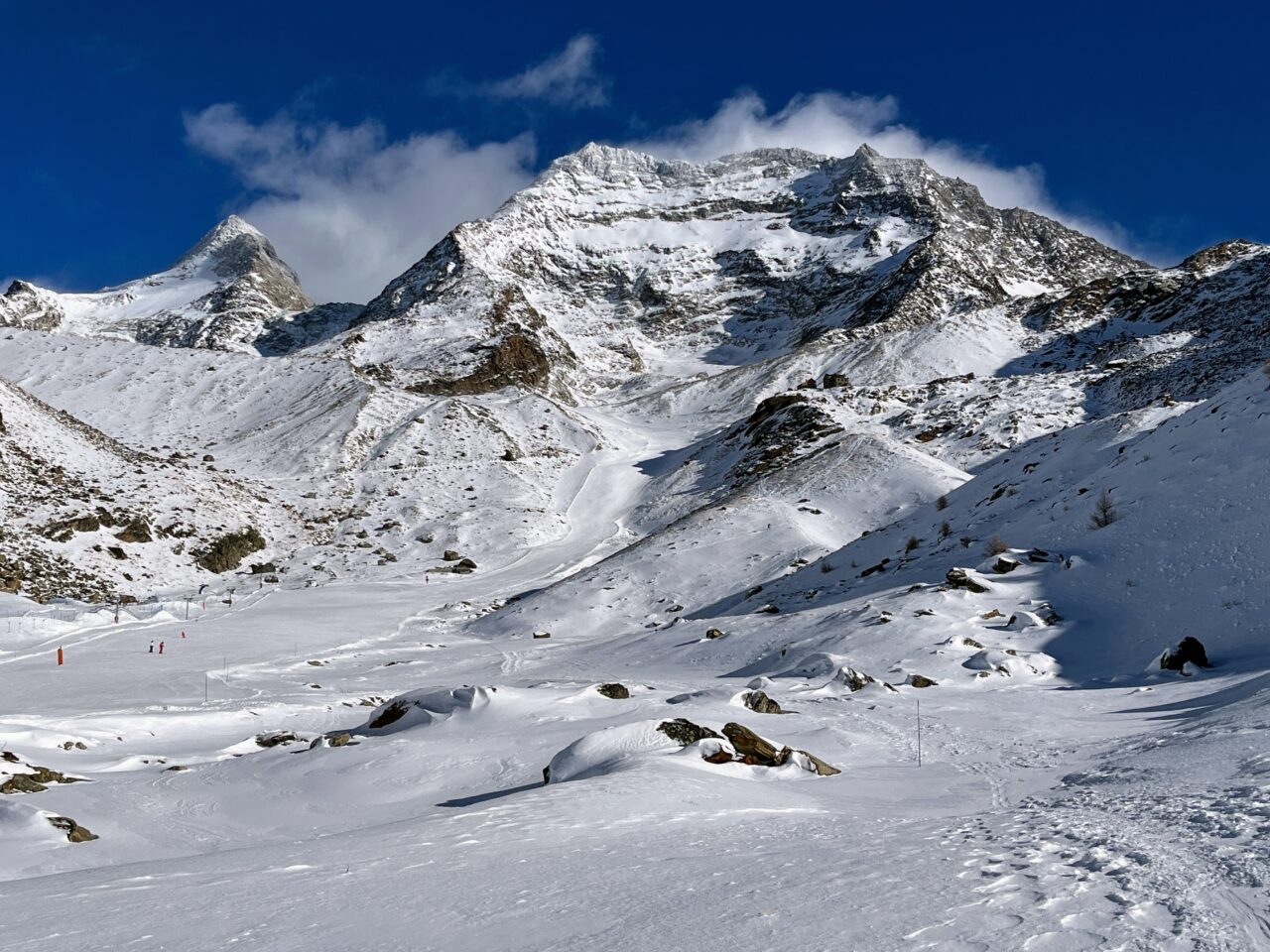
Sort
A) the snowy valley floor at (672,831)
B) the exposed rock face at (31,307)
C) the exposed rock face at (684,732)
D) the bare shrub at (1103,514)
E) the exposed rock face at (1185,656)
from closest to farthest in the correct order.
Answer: the snowy valley floor at (672,831), the exposed rock face at (684,732), the exposed rock face at (1185,656), the bare shrub at (1103,514), the exposed rock face at (31,307)

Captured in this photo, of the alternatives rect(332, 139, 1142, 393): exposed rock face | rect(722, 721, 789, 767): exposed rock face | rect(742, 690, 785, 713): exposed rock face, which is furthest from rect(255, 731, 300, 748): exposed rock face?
rect(332, 139, 1142, 393): exposed rock face

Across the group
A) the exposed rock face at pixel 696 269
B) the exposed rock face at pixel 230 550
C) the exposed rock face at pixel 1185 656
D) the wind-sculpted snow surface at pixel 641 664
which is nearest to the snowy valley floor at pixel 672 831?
the wind-sculpted snow surface at pixel 641 664

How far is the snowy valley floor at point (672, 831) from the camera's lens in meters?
3.66

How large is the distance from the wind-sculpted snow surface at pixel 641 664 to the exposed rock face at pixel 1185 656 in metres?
0.05

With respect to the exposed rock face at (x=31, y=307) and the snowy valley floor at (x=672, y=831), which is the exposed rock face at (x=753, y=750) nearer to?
the snowy valley floor at (x=672, y=831)

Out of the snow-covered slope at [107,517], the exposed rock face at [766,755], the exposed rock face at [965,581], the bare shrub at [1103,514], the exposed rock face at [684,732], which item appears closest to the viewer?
the exposed rock face at [766,755]

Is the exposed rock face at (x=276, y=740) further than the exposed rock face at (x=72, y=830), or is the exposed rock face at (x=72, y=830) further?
the exposed rock face at (x=276, y=740)

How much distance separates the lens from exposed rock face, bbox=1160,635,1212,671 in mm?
11531

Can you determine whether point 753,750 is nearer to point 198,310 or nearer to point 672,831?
point 672,831

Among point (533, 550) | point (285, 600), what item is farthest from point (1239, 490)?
point (533, 550)

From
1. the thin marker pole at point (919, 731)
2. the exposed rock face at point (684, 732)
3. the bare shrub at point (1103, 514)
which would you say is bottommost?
the thin marker pole at point (919, 731)

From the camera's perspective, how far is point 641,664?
19.0m

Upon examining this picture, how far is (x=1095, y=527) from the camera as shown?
1698 centimetres

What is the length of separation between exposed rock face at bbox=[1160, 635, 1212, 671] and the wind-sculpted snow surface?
5 cm
